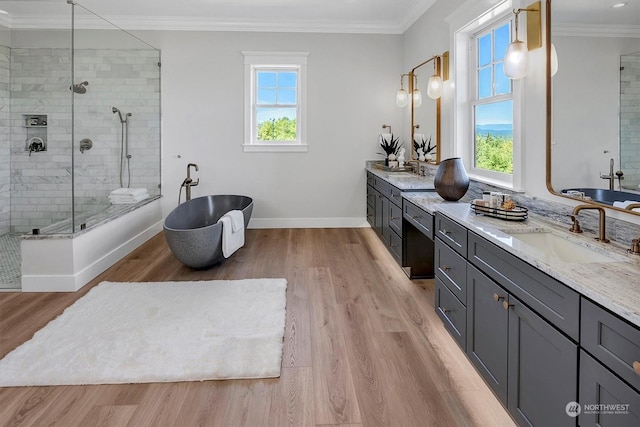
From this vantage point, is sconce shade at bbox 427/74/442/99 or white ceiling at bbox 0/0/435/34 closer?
sconce shade at bbox 427/74/442/99

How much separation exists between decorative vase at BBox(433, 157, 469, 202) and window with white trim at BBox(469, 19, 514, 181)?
304 millimetres

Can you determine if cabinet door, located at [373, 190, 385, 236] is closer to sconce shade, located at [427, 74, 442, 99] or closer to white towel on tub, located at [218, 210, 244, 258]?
sconce shade, located at [427, 74, 442, 99]

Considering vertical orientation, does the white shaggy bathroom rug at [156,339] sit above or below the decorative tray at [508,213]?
below

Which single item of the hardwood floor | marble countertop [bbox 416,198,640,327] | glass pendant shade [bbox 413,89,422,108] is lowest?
the hardwood floor

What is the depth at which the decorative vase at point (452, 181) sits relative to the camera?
10.6 feet

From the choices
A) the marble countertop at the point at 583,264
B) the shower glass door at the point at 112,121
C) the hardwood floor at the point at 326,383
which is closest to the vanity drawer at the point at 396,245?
the hardwood floor at the point at 326,383

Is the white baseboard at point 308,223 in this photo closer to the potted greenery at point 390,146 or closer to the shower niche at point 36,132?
the potted greenery at point 390,146

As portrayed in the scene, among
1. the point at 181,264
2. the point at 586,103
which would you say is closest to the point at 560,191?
the point at 586,103

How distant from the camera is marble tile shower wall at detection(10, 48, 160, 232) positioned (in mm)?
4164

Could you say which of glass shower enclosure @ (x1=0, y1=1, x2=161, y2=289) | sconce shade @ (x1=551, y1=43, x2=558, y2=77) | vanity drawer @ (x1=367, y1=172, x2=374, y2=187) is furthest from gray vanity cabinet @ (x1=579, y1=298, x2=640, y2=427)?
vanity drawer @ (x1=367, y1=172, x2=374, y2=187)

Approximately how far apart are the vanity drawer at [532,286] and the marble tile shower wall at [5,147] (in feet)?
14.6

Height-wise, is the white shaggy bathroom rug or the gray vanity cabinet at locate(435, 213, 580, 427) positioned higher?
the gray vanity cabinet at locate(435, 213, 580, 427)

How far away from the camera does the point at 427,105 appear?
195 inches

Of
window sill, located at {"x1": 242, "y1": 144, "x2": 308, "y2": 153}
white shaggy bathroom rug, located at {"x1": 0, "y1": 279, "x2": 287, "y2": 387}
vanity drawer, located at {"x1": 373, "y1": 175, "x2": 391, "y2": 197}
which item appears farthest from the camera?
window sill, located at {"x1": 242, "y1": 144, "x2": 308, "y2": 153}
